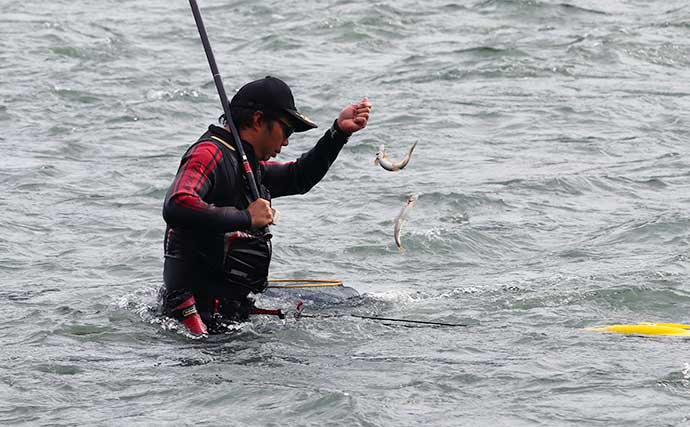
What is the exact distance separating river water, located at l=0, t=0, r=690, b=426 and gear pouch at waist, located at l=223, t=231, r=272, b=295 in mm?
387

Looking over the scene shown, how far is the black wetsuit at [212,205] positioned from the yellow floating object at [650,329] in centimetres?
195

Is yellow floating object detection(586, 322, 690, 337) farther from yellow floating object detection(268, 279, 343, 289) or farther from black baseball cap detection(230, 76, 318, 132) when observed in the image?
black baseball cap detection(230, 76, 318, 132)

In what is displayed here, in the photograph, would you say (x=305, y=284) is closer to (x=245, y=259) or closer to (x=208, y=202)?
(x=245, y=259)

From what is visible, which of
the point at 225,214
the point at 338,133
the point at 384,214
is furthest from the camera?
the point at 384,214

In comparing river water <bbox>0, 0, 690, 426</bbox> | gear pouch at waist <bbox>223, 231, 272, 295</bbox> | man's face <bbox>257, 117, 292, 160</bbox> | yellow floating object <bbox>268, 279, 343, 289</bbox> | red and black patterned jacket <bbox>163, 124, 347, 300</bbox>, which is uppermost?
man's face <bbox>257, 117, 292, 160</bbox>

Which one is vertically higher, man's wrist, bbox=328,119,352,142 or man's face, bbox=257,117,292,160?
man's face, bbox=257,117,292,160

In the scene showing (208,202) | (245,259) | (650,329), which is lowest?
(650,329)

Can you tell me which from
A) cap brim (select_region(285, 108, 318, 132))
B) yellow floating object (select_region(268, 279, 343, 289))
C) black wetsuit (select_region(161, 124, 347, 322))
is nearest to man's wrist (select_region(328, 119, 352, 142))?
black wetsuit (select_region(161, 124, 347, 322))

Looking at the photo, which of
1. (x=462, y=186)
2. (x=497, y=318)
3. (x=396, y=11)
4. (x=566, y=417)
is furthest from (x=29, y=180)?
(x=396, y=11)

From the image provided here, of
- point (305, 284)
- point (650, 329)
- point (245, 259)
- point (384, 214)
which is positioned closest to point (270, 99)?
point (245, 259)

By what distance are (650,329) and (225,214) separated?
106 inches

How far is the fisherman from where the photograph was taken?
720 cm

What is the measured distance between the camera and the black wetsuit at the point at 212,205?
719 cm

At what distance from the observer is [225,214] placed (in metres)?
7.18
